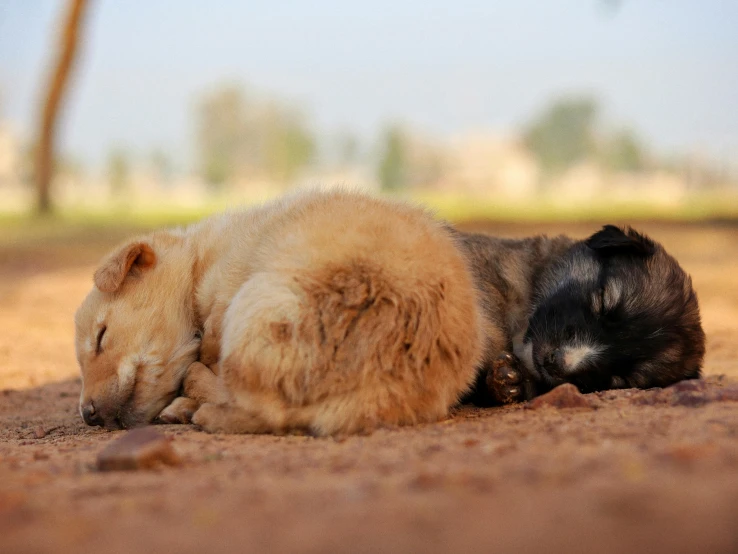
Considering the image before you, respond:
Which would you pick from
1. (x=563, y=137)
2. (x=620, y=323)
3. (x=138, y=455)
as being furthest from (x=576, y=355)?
(x=563, y=137)

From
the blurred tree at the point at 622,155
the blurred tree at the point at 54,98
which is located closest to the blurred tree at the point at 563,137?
the blurred tree at the point at 622,155

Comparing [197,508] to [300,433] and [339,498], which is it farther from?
[300,433]

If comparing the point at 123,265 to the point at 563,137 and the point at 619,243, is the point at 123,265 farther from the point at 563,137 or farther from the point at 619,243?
the point at 563,137

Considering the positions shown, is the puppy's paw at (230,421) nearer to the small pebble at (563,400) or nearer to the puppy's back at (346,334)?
the puppy's back at (346,334)

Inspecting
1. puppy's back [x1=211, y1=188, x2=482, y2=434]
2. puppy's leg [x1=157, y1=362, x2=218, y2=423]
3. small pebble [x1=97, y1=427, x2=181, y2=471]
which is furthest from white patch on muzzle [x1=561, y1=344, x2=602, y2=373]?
small pebble [x1=97, y1=427, x2=181, y2=471]

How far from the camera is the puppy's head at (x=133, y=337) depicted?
4652 mm

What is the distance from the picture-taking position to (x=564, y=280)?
5207mm

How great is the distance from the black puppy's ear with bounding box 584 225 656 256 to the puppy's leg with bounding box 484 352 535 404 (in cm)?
103

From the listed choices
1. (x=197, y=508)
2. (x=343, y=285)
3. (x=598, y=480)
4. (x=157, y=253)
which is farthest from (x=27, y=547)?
(x=157, y=253)

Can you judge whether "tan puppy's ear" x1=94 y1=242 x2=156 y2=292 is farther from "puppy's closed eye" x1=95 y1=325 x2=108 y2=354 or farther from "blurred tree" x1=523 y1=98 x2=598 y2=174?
"blurred tree" x1=523 y1=98 x2=598 y2=174

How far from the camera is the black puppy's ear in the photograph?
5008mm

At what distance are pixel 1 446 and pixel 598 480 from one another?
3174 millimetres

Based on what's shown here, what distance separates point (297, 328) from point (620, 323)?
220 cm

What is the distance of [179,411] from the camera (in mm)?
4492
